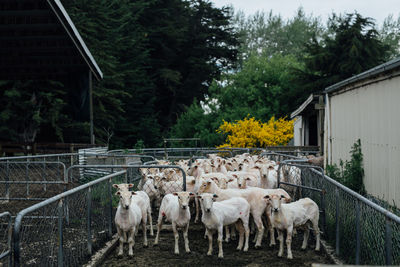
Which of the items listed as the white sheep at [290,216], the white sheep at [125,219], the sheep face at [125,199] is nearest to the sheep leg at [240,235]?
the white sheep at [290,216]

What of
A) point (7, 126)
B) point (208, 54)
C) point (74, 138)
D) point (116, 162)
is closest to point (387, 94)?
point (116, 162)

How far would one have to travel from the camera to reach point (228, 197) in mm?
8578

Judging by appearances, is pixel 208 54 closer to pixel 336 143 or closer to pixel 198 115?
pixel 198 115

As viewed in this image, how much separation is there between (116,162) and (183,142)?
730 inches

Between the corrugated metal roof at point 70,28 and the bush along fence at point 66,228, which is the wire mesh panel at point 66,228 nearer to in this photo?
the bush along fence at point 66,228

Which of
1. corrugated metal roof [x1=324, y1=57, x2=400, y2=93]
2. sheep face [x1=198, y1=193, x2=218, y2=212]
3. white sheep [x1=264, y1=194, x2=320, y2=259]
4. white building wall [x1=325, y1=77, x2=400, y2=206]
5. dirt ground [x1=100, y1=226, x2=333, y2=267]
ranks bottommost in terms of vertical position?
dirt ground [x1=100, y1=226, x2=333, y2=267]

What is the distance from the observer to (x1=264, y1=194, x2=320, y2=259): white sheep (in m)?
7.14

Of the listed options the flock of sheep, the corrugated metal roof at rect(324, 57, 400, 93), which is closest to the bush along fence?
the flock of sheep

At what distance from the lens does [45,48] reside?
1634 cm

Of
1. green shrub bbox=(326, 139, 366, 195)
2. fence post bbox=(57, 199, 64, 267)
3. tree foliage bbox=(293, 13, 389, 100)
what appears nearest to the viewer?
fence post bbox=(57, 199, 64, 267)

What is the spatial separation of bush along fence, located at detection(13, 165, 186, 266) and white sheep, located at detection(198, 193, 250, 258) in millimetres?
1883

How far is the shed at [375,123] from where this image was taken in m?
8.39

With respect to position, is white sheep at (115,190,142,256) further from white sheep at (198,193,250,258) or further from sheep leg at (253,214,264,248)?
sheep leg at (253,214,264,248)

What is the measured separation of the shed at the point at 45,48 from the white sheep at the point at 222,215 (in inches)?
383
